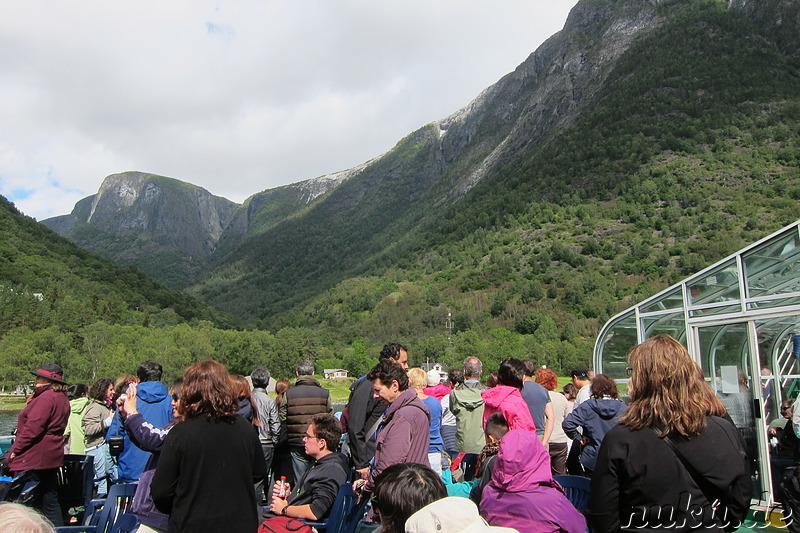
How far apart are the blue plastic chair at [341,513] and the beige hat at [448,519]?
186cm

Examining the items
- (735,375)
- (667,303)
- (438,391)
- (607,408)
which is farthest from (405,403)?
(667,303)

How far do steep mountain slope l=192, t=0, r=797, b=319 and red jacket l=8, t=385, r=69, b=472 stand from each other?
8212cm

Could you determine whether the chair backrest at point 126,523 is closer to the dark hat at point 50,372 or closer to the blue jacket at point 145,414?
the blue jacket at point 145,414

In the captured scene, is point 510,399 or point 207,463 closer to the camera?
point 207,463

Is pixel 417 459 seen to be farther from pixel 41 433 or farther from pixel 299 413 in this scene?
pixel 41 433

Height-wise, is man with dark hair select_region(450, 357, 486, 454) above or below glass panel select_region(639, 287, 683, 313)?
below

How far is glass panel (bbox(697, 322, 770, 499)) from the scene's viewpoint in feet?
21.5

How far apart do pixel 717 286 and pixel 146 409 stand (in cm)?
703

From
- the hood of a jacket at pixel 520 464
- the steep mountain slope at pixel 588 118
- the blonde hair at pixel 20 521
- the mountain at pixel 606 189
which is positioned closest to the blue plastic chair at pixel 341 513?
the hood of a jacket at pixel 520 464

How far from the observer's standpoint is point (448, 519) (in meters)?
2.09

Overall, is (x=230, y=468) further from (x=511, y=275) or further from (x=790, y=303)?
(x=511, y=275)

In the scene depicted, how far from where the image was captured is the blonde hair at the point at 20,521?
171 centimetres

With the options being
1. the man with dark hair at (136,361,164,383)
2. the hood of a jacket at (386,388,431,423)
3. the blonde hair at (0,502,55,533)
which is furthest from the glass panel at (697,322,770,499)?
the blonde hair at (0,502,55,533)

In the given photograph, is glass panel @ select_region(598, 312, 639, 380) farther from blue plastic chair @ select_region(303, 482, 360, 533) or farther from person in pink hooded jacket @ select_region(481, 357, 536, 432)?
blue plastic chair @ select_region(303, 482, 360, 533)
